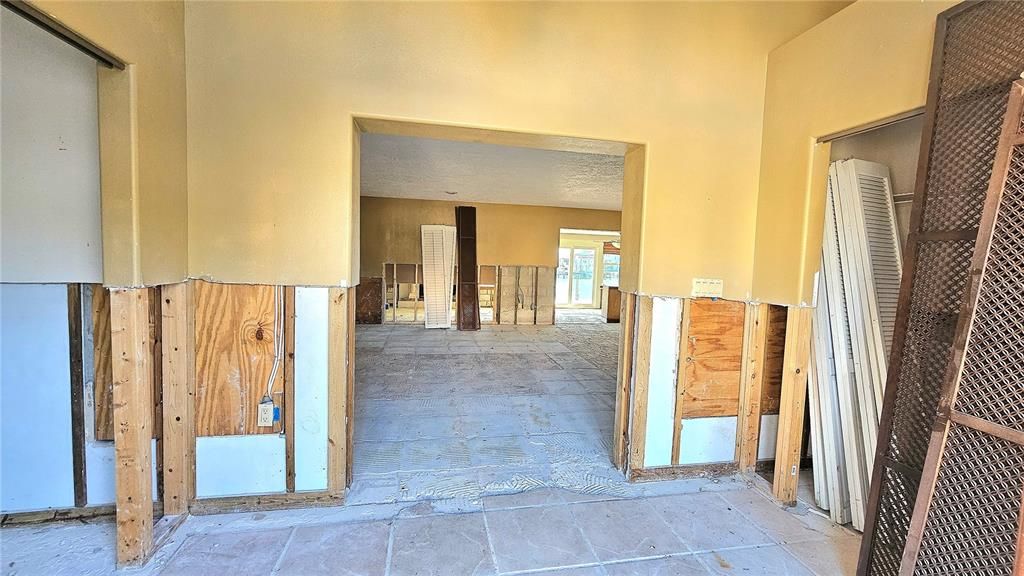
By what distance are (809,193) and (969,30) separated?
849 mm

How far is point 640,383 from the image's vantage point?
258 centimetres

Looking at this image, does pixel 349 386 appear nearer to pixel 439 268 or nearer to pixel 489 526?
pixel 489 526

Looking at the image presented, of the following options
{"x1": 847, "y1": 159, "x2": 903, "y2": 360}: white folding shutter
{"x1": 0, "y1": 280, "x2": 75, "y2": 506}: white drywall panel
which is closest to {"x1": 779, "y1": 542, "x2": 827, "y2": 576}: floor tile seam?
{"x1": 847, "y1": 159, "x2": 903, "y2": 360}: white folding shutter

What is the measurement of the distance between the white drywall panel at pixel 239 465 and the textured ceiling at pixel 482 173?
6.87ft

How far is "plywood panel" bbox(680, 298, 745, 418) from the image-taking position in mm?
2627

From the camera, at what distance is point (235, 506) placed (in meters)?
2.18

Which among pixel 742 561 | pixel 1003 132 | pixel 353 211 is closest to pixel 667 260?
pixel 1003 132

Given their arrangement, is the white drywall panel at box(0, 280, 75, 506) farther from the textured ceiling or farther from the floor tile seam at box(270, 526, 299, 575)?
the textured ceiling

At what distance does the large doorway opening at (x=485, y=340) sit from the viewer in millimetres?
2646

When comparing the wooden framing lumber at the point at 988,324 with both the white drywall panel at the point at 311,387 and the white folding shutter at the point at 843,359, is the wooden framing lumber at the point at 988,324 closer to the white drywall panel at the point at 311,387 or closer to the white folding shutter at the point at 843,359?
the white folding shutter at the point at 843,359

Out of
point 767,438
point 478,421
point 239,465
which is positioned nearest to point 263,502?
point 239,465

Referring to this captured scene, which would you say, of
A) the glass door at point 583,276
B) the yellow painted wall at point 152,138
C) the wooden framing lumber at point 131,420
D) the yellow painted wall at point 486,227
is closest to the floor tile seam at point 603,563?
the wooden framing lumber at point 131,420

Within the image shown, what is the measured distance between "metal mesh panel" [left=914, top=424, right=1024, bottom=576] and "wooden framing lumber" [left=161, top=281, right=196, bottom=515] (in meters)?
Answer: 3.22

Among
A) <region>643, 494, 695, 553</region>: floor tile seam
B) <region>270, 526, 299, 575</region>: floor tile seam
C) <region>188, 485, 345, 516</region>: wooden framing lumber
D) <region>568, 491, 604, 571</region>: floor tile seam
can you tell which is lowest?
→ <region>270, 526, 299, 575</region>: floor tile seam
